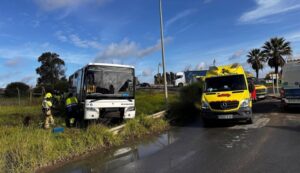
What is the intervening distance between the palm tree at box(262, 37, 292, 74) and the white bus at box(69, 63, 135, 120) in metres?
52.6

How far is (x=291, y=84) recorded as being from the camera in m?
15.8

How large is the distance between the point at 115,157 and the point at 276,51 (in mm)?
58679

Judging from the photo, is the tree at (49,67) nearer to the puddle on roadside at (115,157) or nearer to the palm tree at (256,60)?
the palm tree at (256,60)

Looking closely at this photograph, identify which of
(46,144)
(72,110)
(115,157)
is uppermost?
(72,110)

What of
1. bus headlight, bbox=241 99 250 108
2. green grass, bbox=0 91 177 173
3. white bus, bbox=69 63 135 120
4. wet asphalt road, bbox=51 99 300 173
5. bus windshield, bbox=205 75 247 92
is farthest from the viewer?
bus windshield, bbox=205 75 247 92

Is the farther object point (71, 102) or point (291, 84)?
point (291, 84)

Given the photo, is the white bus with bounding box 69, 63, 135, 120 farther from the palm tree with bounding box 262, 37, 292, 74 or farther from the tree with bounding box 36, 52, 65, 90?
the tree with bounding box 36, 52, 65, 90

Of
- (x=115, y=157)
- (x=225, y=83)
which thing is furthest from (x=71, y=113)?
(x=225, y=83)

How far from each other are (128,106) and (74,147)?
4921 mm

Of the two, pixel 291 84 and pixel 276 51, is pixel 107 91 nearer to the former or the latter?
pixel 291 84

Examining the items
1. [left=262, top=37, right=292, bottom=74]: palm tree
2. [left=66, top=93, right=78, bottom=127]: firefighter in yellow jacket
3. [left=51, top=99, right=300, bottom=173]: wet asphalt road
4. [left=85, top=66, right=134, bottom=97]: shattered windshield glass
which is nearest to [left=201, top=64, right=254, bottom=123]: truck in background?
[left=51, top=99, right=300, bottom=173]: wet asphalt road

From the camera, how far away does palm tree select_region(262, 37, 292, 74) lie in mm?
58656

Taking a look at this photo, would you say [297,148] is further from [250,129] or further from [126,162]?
[126,162]

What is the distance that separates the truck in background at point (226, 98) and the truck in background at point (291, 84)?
146 inches
